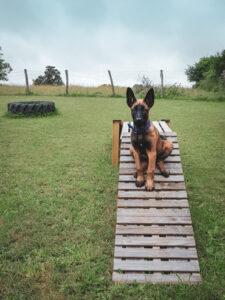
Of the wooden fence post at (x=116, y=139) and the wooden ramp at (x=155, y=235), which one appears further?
the wooden fence post at (x=116, y=139)

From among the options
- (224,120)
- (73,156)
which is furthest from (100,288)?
(224,120)

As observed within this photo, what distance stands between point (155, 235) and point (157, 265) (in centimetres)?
51

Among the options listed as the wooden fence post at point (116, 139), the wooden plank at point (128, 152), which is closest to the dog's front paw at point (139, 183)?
the wooden plank at point (128, 152)

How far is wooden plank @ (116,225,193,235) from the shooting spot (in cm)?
585

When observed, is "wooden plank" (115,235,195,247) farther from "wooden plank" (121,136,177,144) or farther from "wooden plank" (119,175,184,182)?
"wooden plank" (121,136,177,144)

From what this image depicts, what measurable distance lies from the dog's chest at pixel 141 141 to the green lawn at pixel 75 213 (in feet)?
4.72

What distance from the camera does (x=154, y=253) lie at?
5.59m

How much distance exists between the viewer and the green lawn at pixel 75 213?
5.23m

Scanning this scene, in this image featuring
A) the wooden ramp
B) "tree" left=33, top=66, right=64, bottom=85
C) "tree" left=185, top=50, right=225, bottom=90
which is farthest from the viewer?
"tree" left=33, top=66, right=64, bottom=85

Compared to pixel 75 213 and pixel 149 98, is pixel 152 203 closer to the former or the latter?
pixel 149 98

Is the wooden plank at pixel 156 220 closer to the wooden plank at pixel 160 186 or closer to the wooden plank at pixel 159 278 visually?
the wooden plank at pixel 160 186

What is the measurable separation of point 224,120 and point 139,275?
1323cm

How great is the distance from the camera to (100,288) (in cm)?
522

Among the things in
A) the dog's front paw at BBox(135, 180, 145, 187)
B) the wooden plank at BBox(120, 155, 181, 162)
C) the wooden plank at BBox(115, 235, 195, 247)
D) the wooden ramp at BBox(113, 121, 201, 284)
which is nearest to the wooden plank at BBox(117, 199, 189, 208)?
the wooden ramp at BBox(113, 121, 201, 284)
